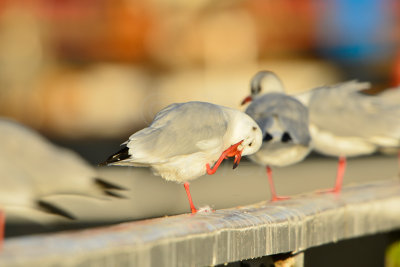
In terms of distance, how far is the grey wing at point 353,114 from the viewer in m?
4.46

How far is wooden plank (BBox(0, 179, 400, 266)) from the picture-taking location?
2.07m

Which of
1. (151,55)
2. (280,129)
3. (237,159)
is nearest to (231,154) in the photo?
(237,159)

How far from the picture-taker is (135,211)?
6230 mm

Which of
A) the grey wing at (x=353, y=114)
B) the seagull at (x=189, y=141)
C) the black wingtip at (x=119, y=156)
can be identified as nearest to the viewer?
the black wingtip at (x=119, y=156)

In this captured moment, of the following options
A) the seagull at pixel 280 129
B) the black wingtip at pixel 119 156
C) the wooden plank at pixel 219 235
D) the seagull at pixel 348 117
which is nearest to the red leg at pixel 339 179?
the seagull at pixel 348 117

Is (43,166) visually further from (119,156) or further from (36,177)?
(119,156)

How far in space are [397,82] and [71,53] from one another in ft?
27.9

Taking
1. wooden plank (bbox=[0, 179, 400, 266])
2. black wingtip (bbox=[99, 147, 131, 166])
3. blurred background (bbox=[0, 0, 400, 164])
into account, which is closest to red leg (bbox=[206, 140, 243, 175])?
wooden plank (bbox=[0, 179, 400, 266])

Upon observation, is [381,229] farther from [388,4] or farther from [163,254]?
[388,4]

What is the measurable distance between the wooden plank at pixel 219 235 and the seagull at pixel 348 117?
37.4 inches

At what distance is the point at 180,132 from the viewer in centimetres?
315

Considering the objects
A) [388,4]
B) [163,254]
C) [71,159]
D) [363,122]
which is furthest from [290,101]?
[388,4]

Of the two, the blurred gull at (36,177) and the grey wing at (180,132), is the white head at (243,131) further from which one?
the blurred gull at (36,177)

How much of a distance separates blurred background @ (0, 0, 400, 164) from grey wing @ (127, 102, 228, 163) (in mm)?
8284
